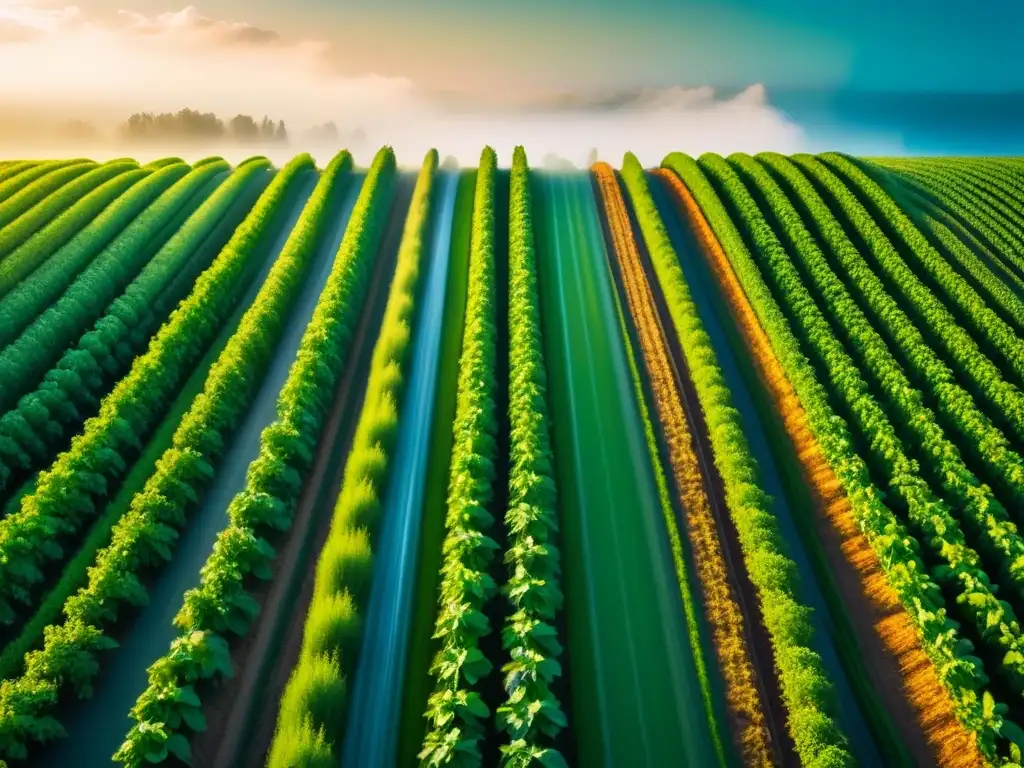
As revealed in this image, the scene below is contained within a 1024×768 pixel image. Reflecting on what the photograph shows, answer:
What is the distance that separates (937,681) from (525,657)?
10.0 metres

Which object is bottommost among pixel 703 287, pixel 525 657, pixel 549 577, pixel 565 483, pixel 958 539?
pixel 525 657

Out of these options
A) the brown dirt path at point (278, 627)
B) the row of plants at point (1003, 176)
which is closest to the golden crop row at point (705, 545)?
the brown dirt path at point (278, 627)

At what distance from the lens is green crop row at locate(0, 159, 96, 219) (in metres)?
39.4

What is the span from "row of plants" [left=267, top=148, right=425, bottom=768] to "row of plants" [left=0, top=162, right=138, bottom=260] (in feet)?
73.7

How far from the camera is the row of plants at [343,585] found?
46.3ft

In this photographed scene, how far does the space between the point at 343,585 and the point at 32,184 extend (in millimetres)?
39782

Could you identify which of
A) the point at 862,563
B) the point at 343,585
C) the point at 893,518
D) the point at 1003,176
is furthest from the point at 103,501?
the point at 1003,176

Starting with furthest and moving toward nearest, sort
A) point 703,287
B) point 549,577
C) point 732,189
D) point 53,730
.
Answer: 1. point 732,189
2. point 703,287
3. point 549,577
4. point 53,730

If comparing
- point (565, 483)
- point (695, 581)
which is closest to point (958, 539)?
point (695, 581)

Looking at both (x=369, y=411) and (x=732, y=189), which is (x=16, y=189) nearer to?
(x=369, y=411)

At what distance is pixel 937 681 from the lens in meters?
16.2

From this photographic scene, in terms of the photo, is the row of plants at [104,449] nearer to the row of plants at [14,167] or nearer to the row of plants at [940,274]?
the row of plants at [14,167]

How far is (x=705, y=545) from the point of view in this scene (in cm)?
1988

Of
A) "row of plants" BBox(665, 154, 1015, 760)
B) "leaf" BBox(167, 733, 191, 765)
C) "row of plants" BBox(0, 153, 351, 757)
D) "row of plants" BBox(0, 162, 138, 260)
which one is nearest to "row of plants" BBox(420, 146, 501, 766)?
"leaf" BBox(167, 733, 191, 765)
